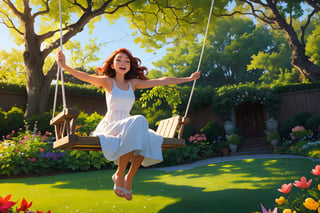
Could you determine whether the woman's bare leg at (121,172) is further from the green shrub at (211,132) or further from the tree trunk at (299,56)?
the tree trunk at (299,56)

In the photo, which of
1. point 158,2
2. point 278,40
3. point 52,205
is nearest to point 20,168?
point 52,205

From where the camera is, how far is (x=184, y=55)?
22141 millimetres

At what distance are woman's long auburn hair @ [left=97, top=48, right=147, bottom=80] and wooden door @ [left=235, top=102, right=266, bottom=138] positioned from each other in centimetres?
980

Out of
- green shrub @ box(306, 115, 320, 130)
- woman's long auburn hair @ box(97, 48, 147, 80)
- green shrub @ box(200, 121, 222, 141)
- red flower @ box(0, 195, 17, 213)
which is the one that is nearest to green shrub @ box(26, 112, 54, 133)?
green shrub @ box(200, 121, 222, 141)

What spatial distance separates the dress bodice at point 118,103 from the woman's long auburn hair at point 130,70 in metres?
0.29

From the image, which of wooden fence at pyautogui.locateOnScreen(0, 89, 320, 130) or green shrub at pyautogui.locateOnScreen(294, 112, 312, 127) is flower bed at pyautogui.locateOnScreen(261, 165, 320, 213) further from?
wooden fence at pyautogui.locateOnScreen(0, 89, 320, 130)

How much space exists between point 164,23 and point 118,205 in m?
9.97

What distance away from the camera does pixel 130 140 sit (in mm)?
2383

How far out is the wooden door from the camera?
12461mm

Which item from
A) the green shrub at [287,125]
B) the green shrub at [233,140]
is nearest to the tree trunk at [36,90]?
the green shrub at [233,140]

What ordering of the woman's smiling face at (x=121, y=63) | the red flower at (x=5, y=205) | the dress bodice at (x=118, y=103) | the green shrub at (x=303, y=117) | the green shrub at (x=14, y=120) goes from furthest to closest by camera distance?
1. the green shrub at (x=303, y=117)
2. the green shrub at (x=14, y=120)
3. the woman's smiling face at (x=121, y=63)
4. the dress bodice at (x=118, y=103)
5. the red flower at (x=5, y=205)

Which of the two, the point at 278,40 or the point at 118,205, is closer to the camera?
the point at 118,205

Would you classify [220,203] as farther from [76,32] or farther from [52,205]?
[76,32]

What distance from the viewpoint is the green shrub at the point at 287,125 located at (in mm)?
10284
